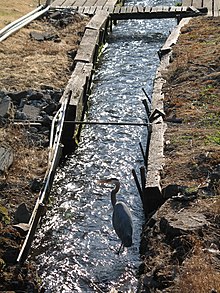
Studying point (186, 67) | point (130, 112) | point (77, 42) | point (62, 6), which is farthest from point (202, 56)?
point (62, 6)

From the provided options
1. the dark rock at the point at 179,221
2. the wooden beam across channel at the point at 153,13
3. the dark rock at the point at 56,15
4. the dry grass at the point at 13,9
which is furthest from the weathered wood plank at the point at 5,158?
the wooden beam across channel at the point at 153,13

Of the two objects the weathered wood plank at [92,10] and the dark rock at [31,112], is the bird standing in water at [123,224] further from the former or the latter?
the weathered wood plank at [92,10]

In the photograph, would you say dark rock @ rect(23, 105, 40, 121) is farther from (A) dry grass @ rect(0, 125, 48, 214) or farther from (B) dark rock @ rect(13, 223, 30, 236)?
(B) dark rock @ rect(13, 223, 30, 236)

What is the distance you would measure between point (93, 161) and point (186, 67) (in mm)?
4120

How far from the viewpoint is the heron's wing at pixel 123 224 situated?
8703mm

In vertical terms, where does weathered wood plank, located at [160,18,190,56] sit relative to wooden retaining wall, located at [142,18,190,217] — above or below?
above

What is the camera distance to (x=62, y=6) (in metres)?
21.7

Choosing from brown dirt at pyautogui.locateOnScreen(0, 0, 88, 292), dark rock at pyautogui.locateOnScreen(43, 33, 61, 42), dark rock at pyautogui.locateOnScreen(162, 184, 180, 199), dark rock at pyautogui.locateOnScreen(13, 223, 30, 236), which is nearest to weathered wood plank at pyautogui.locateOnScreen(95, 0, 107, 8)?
brown dirt at pyautogui.locateOnScreen(0, 0, 88, 292)

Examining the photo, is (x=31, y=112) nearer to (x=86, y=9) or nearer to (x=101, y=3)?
(x=86, y=9)

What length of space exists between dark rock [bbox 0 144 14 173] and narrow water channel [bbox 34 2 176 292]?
2.95ft

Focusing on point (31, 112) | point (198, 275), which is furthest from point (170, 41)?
point (198, 275)

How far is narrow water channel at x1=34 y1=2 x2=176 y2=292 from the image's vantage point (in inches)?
356

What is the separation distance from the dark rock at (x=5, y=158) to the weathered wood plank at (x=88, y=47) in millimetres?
5363

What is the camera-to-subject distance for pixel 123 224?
28.9ft
